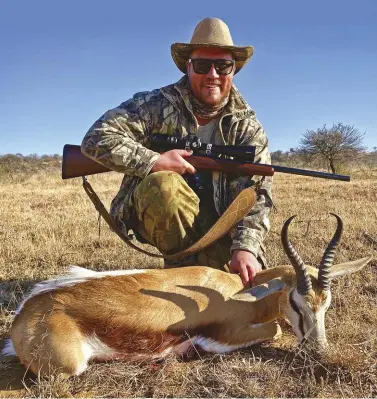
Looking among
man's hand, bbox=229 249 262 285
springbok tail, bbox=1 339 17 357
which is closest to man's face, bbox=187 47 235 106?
man's hand, bbox=229 249 262 285

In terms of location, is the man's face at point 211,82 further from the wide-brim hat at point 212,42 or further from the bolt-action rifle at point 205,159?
the bolt-action rifle at point 205,159

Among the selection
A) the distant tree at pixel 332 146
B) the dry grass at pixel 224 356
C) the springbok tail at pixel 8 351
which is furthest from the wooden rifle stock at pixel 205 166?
the distant tree at pixel 332 146

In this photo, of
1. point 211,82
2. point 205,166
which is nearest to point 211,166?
point 205,166

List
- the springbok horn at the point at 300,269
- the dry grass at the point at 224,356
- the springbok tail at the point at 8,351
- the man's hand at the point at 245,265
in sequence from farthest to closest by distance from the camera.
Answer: the man's hand at the point at 245,265 → the springbok tail at the point at 8,351 → the springbok horn at the point at 300,269 → the dry grass at the point at 224,356

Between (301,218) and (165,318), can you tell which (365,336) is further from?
(301,218)

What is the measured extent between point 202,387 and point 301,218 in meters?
5.38

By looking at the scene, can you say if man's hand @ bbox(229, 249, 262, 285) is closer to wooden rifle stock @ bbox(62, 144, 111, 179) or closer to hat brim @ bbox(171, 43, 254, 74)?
wooden rifle stock @ bbox(62, 144, 111, 179)

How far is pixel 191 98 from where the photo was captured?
462 centimetres

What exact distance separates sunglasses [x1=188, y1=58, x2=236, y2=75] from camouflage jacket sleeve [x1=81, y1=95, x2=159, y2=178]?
68 cm

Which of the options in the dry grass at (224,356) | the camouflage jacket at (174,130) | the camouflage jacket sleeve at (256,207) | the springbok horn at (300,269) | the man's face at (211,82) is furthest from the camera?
the man's face at (211,82)

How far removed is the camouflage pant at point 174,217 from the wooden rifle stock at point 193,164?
0.29 m

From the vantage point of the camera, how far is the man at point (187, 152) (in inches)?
163

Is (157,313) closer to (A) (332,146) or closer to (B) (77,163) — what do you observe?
(B) (77,163)

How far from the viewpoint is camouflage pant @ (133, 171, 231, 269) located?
4.08 m
